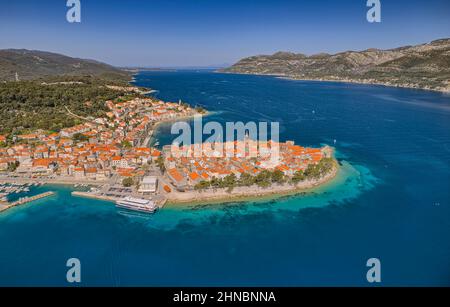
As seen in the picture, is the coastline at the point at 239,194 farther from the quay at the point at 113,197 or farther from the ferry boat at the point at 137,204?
the ferry boat at the point at 137,204

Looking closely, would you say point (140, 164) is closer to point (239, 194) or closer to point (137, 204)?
point (137, 204)

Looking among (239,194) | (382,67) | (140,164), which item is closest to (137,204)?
(239,194)

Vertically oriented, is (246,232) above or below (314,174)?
below

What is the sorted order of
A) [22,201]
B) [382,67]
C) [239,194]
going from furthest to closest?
[382,67] → [239,194] → [22,201]

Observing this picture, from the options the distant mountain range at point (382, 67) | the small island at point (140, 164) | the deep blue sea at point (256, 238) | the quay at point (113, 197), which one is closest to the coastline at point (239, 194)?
the small island at point (140, 164)

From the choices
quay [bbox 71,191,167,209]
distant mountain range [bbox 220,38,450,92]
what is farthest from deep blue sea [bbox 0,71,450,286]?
distant mountain range [bbox 220,38,450,92]

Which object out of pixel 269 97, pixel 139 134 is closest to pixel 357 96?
pixel 269 97
